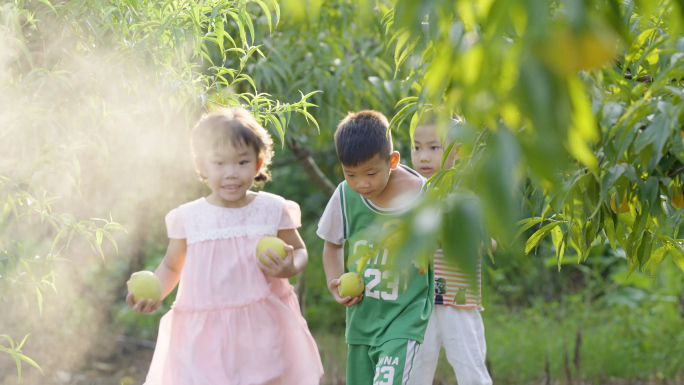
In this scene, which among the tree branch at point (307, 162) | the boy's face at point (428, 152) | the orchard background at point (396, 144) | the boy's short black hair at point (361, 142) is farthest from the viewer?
the tree branch at point (307, 162)

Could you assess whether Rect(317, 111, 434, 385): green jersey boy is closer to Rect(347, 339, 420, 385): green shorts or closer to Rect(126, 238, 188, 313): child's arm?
Rect(347, 339, 420, 385): green shorts

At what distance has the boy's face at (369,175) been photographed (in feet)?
7.64

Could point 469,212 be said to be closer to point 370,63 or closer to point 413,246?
point 413,246

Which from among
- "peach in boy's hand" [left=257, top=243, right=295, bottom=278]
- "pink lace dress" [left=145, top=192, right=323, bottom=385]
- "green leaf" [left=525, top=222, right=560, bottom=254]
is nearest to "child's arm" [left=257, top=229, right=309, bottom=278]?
"peach in boy's hand" [left=257, top=243, right=295, bottom=278]

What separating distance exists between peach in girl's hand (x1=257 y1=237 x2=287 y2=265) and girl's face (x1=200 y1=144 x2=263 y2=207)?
191 millimetres

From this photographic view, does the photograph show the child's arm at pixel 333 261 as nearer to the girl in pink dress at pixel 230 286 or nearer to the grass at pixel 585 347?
the girl in pink dress at pixel 230 286

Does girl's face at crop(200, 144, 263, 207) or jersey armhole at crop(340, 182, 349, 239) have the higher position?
girl's face at crop(200, 144, 263, 207)

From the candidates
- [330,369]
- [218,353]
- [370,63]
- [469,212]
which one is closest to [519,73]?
[469,212]

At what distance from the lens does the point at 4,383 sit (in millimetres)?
4375

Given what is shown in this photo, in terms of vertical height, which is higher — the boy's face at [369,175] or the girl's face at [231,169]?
the girl's face at [231,169]

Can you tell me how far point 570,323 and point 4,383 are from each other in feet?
12.0

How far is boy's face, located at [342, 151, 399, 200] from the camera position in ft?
7.64

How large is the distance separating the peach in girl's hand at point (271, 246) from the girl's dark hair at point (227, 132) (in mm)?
293

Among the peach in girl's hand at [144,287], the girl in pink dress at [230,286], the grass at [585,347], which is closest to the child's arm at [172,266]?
the girl in pink dress at [230,286]
